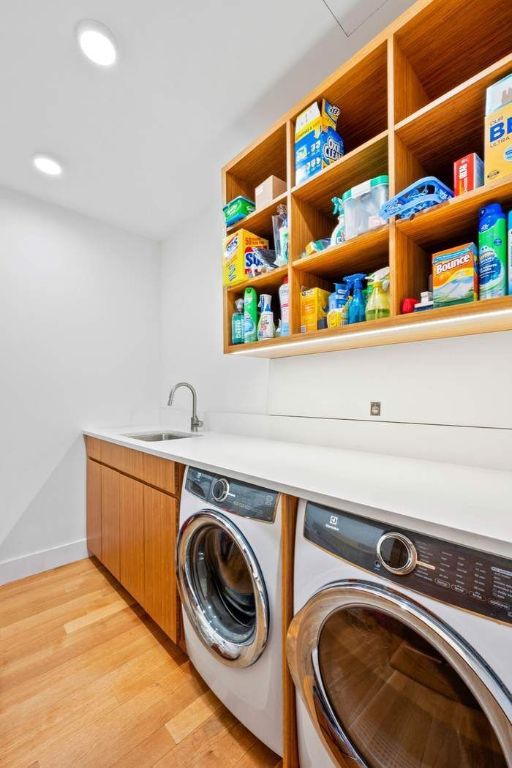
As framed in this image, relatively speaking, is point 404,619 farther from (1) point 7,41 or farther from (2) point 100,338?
(2) point 100,338

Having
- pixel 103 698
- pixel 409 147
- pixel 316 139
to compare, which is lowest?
pixel 103 698

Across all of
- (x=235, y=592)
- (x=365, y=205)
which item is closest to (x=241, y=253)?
(x=365, y=205)

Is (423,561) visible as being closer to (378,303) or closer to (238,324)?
(378,303)

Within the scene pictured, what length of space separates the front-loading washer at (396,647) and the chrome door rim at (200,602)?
0.13m

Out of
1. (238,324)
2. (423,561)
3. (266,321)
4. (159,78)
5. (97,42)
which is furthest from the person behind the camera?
(238,324)

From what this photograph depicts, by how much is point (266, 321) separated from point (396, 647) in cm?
121

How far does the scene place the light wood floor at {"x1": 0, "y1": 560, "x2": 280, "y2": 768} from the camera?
40.7 inches

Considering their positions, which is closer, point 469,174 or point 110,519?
point 469,174

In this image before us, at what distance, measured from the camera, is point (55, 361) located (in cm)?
223

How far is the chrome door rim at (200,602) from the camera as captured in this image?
36.6 inches

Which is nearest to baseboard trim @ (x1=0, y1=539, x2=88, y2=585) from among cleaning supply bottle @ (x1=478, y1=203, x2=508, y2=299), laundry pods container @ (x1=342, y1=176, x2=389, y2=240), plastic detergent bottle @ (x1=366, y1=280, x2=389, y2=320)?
plastic detergent bottle @ (x1=366, y1=280, x2=389, y2=320)

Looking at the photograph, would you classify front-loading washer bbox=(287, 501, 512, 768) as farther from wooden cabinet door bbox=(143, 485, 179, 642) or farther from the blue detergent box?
the blue detergent box

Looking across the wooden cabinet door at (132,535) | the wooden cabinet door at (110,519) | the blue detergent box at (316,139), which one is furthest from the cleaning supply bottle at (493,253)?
the wooden cabinet door at (110,519)

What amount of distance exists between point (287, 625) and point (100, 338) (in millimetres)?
2235
